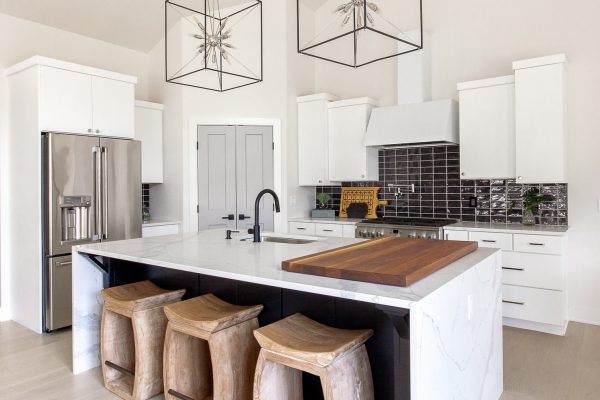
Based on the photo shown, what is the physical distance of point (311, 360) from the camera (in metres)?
1.66

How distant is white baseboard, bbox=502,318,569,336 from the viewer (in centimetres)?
365

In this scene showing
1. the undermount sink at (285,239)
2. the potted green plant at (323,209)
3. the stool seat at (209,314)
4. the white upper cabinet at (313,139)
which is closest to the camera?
the stool seat at (209,314)

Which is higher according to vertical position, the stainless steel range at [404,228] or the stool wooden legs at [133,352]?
the stainless steel range at [404,228]

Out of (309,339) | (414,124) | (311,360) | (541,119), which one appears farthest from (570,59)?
(311,360)

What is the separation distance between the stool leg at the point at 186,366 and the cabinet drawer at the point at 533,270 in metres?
2.72

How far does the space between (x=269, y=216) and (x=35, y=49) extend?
2973mm

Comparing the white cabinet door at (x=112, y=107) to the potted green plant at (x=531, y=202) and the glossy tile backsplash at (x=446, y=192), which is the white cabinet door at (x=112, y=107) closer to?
the glossy tile backsplash at (x=446, y=192)

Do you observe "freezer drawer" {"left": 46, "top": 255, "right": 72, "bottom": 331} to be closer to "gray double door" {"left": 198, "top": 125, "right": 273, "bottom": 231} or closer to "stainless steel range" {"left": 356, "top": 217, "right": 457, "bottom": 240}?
"gray double door" {"left": 198, "top": 125, "right": 273, "bottom": 231}

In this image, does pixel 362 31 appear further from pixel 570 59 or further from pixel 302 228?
pixel 302 228

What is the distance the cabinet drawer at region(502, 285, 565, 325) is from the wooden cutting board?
172cm

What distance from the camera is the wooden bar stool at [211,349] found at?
6.84 feet

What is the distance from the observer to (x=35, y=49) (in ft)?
14.3

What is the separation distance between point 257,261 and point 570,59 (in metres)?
3.63

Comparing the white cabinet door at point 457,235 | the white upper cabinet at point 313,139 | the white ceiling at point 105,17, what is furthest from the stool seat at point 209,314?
the white ceiling at point 105,17
